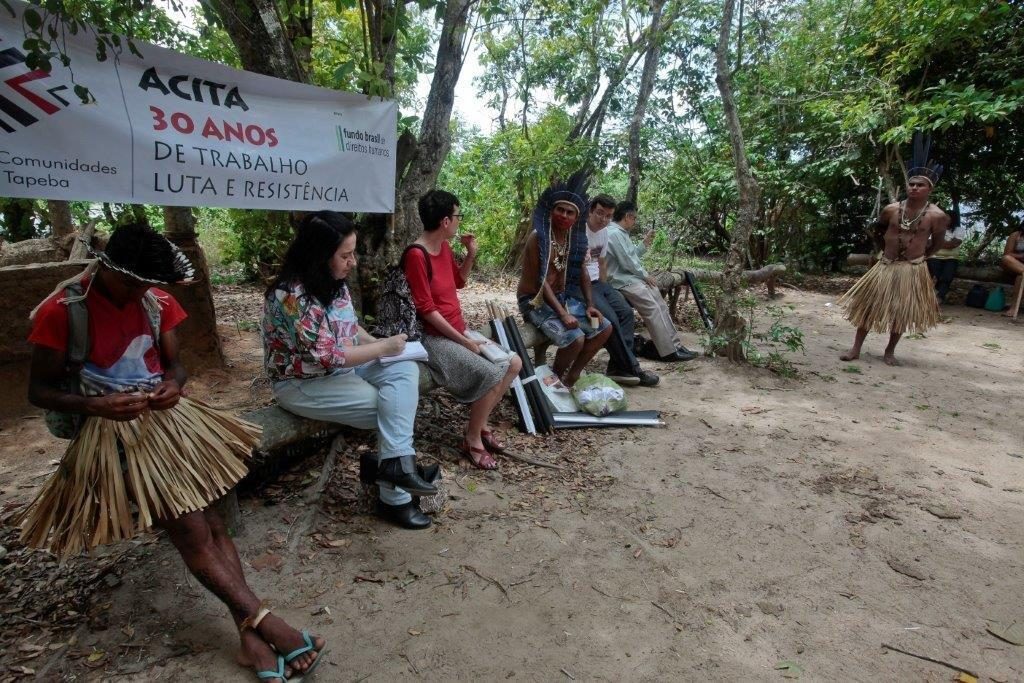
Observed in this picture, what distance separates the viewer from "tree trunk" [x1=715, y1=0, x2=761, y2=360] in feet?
15.6

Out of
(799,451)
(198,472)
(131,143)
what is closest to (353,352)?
(198,472)

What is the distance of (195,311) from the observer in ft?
13.5

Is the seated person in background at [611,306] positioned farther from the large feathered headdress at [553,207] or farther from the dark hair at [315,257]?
the dark hair at [315,257]

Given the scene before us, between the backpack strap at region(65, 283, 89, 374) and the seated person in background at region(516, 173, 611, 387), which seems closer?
the backpack strap at region(65, 283, 89, 374)

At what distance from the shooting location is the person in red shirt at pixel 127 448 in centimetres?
171

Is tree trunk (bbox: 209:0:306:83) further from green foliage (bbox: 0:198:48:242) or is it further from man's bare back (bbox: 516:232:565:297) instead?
green foliage (bbox: 0:198:48:242)

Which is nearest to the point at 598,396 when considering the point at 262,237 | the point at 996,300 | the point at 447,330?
the point at 447,330

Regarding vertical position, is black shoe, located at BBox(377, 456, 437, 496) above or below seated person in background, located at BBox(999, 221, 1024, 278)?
below

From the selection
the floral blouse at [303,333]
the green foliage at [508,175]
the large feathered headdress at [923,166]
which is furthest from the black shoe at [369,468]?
the green foliage at [508,175]

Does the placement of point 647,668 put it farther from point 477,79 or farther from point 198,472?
point 477,79

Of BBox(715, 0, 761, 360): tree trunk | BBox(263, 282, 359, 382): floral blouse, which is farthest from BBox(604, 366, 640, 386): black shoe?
BBox(263, 282, 359, 382): floral blouse

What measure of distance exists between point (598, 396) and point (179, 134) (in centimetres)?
276

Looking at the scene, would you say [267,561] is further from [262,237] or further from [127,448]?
[262,237]

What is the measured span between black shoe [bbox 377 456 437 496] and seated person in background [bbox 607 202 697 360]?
3.20 m
